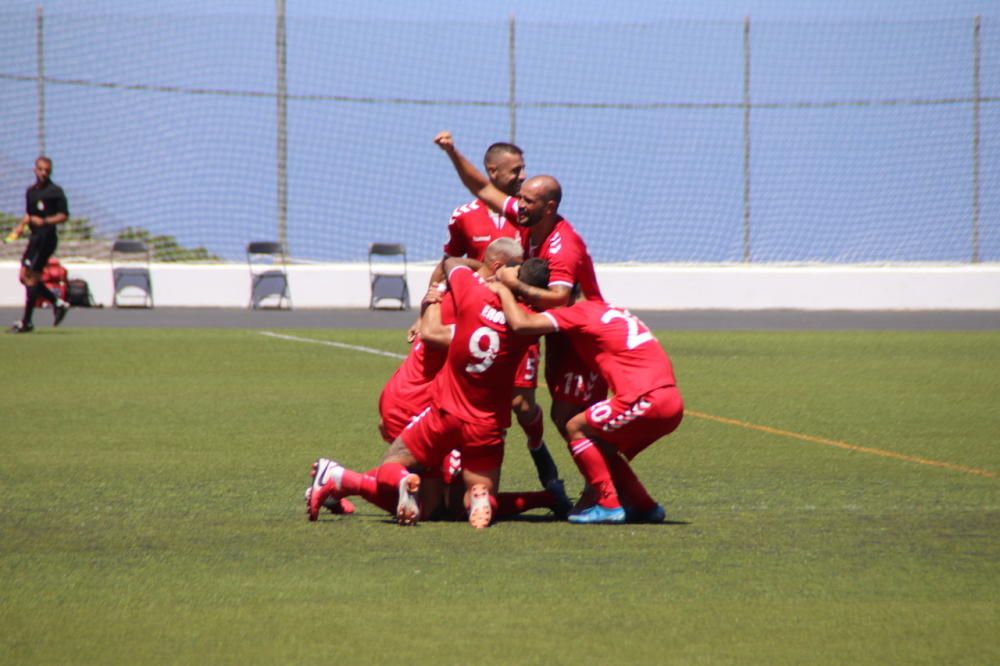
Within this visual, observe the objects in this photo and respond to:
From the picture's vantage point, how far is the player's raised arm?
8.25m

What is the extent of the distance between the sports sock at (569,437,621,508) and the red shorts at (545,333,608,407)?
1.30ft

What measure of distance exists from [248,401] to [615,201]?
1584 centimetres

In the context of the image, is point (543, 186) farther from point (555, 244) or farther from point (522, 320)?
point (522, 320)

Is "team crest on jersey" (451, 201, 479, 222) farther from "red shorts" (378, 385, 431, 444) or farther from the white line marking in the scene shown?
the white line marking

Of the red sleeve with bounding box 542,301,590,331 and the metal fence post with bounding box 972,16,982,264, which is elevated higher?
the metal fence post with bounding box 972,16,982,264

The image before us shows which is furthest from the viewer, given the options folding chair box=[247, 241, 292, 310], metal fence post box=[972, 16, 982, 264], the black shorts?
metal fence post box=[972, 16, 982, 264]

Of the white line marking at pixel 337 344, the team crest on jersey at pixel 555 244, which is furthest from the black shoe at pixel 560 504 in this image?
the white line marking at pixel 337 344

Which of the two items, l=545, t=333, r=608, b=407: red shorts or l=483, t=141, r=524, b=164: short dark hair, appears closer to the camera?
l=545, t=333, r=608, b=407: red shorts

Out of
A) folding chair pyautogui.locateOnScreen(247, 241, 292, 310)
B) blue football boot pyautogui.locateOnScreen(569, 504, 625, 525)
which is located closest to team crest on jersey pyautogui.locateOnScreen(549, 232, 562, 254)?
blue football boot pyautogui.locateOnScreen(569, 504, 625, 525)

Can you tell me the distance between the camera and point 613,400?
6930mm

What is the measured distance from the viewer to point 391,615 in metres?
5.13

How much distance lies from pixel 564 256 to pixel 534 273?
0.28 meters

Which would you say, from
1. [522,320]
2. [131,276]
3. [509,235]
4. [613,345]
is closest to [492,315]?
[522,320]

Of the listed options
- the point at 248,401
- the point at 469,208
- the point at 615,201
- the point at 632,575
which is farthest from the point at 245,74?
the point at 632,575
